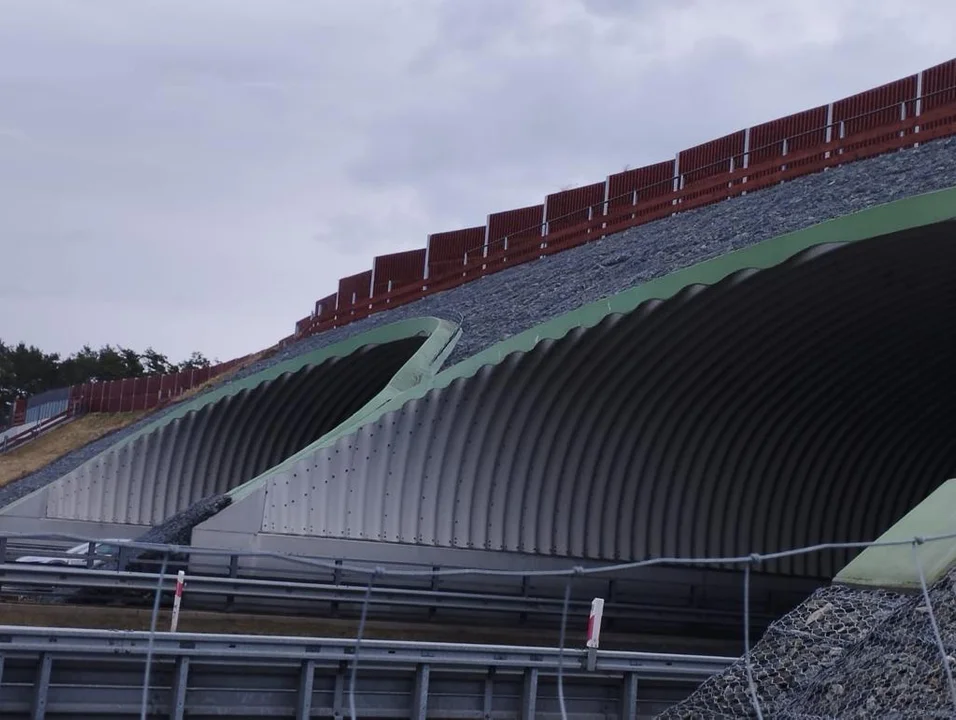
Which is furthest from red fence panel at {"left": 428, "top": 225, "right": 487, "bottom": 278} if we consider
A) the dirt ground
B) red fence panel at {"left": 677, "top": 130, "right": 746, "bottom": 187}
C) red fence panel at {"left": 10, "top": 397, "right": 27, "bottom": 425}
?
red fence panel at {"left": 10, "top": 397, "right": 27, "bottom": 425}

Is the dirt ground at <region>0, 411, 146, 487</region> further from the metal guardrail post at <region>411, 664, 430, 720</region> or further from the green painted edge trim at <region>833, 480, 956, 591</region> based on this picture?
the green painted edge trim at <region>833, 480, 956, 591</region>

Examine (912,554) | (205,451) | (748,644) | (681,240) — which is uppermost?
(681,240)

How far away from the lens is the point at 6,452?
48875mm

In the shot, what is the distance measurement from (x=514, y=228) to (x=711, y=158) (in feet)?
19.0

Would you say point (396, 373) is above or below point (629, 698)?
above

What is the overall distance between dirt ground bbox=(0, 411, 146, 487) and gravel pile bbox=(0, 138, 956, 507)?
22.5 metres

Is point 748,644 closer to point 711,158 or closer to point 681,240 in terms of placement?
point 681,240

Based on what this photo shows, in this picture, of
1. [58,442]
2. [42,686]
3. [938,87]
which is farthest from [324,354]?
[58,442]

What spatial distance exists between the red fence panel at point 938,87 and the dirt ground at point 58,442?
30.2 meters

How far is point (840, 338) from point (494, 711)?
343 inches

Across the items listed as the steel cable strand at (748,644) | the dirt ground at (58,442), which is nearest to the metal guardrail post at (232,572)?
the steel cable strand at (748,644)

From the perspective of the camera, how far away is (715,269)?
13984 millimetres

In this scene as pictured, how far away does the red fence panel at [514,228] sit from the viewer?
29406 mm

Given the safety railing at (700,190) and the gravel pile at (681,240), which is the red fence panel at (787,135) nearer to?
the safety railing at (700,190)
